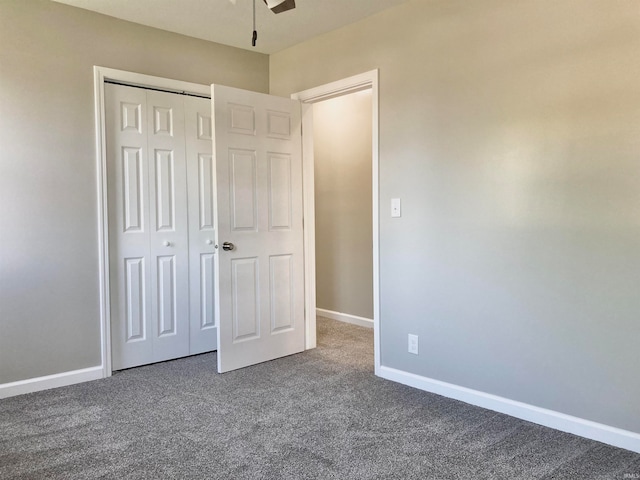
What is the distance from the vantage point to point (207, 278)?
146 inches

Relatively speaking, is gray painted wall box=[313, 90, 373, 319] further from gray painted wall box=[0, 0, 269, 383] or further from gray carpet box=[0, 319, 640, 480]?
gray painted wall box=[0, 0, 269, 383]

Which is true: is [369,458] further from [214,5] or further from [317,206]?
[317,206]

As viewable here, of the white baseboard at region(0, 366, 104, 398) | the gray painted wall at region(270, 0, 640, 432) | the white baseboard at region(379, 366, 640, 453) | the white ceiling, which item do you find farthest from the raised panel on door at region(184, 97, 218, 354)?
the white baseboard at region(379, 366, 640, 453)

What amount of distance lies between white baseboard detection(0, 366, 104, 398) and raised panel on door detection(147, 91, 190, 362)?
46 cm

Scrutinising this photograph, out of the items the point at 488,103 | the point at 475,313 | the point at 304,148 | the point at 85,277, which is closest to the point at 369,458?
the point at 475,313

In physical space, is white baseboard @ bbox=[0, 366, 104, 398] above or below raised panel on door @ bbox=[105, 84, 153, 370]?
below

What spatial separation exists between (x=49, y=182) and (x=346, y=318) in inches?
119

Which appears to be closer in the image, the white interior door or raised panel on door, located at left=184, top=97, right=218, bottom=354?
the white interior door

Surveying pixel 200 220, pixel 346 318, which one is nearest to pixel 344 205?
pixel 346 318

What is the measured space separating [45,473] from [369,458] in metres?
1.42

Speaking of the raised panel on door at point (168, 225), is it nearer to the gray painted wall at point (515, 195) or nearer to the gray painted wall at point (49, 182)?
the gray painted wall at point (49, 182)

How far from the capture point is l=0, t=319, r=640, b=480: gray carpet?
6.45 feet

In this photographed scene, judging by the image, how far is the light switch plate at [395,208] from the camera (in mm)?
3004

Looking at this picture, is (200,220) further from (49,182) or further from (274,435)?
(274,435)
